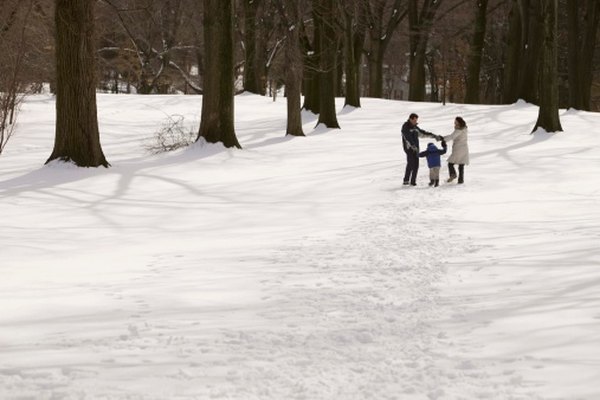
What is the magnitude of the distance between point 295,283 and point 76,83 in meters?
9.33

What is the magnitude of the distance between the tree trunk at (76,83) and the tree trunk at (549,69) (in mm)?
13612

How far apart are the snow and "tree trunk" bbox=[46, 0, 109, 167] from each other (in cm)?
51

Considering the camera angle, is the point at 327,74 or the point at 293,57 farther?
the point at 327,74

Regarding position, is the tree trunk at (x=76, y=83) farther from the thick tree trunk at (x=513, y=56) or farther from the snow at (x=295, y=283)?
the thick tree trunk at (x=513, y=56)

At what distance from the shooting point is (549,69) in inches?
879

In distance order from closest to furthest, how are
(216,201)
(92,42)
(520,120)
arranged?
(216,201)
(92,42)
(520,120)

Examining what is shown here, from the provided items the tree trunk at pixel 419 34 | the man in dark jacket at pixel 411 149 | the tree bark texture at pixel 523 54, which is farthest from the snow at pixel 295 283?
the tree trunk at pixel 419 34

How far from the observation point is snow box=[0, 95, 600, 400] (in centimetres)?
475

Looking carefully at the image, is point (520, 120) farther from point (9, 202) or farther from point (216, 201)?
point (9, 202)

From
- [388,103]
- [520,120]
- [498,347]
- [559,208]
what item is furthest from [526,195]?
[388,103]

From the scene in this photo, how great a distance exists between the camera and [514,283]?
7.25 m

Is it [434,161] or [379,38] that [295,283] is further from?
[379,38]

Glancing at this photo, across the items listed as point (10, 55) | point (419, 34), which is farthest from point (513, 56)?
point (10, 55)

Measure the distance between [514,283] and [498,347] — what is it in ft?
6.53
